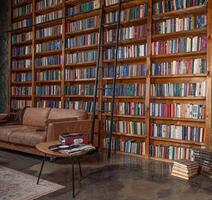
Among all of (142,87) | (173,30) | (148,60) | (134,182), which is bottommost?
(134,182)

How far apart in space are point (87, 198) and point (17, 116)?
3177 mm

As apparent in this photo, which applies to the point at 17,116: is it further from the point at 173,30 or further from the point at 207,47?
the point at 207,47

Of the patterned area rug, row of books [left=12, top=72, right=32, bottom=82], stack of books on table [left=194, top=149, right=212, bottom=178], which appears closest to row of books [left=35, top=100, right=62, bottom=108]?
row of books [left=12, top=72, right=32, bottom=82]

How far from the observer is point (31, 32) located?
5.84m

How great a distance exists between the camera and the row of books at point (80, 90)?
16.1 ft

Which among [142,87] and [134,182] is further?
[142,87]

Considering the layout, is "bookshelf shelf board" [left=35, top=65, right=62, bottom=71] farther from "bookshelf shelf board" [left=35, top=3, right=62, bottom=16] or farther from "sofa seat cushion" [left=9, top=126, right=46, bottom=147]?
"sofa seat cushion" [left=9, top=126, right=46, bottom=147]

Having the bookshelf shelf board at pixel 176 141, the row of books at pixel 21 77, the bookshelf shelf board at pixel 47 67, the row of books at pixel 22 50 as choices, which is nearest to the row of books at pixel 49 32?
the row of books at pixel 22 50

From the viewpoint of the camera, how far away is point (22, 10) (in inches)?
238

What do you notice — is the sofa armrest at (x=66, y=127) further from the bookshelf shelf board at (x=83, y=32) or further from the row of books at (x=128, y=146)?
the bookshelf shelf board at (x=83, y=32)

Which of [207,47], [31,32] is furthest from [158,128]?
[31,32]

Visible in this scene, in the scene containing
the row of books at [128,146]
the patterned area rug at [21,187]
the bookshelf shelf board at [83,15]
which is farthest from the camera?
the bookshelf shelf board at [83,15]

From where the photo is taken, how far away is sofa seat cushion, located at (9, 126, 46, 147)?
3943 mm

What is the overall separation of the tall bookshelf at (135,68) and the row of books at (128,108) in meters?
A: 0.02
